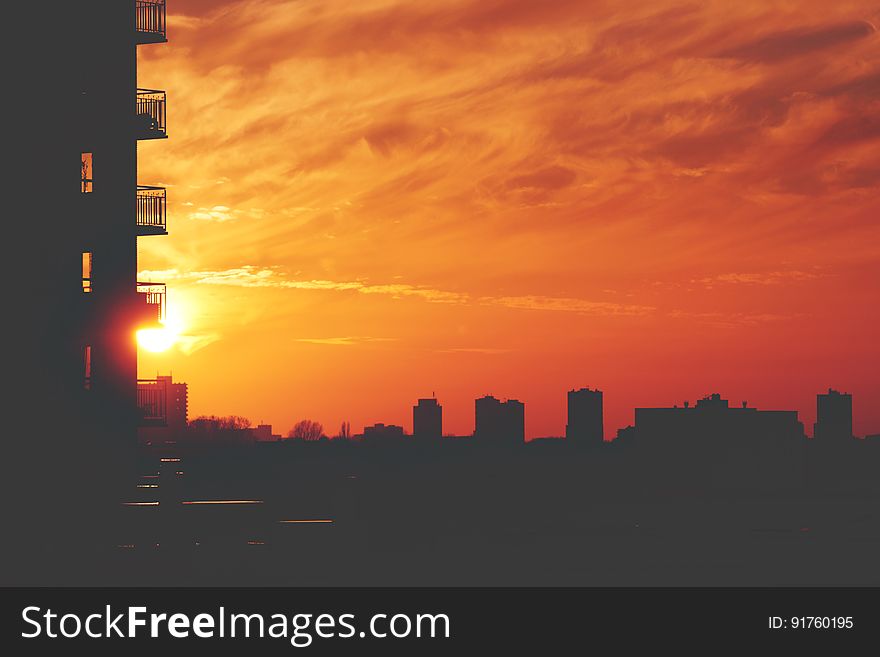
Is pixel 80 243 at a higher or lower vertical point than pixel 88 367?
higher

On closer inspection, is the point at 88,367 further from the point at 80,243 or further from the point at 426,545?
the point at 426,545

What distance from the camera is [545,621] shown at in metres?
42.2

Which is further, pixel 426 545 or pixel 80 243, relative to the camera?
pixel 426 545

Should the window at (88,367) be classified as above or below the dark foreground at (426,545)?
above

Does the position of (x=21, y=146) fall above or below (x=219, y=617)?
above

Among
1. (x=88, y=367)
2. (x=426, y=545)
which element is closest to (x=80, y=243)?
(x=88, y=367)

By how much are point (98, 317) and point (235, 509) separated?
5819cm

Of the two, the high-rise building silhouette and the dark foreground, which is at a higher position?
the high-rise building silhouette

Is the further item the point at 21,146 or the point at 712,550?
the point at 712,550

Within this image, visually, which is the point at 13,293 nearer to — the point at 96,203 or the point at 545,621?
the point at 96,203

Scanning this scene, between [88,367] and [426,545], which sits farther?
[426,545]

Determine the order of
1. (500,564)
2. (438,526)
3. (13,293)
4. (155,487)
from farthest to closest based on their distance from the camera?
(438,526) < (500,564) < (155,487) < (13,293)

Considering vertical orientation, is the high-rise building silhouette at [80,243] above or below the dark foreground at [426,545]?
above

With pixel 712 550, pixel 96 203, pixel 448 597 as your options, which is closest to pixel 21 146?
pixel 96 203
